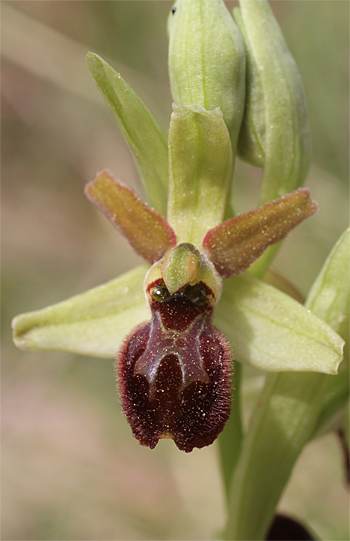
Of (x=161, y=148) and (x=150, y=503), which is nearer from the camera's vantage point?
(x=161, y=148)

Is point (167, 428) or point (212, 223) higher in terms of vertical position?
point (212, 223)

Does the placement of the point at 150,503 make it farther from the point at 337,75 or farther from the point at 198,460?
the point at 337,75

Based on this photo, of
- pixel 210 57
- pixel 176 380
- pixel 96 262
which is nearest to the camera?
pixel 176 380

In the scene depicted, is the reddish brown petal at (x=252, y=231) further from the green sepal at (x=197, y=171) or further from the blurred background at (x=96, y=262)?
the blurred background at (x=96, y=262)

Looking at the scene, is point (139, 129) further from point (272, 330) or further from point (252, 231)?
point (272, 330)

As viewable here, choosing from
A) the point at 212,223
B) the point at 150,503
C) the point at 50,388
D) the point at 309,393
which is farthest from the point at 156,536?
the point at 212,223

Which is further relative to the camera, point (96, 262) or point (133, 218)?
point (96, 262)

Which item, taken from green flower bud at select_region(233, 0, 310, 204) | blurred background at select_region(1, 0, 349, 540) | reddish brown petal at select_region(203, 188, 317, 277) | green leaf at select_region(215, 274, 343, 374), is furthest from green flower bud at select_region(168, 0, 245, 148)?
blurred background at select_region(1, 0, 349, 540)

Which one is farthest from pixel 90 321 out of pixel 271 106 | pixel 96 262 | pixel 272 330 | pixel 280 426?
pixel 96 262
